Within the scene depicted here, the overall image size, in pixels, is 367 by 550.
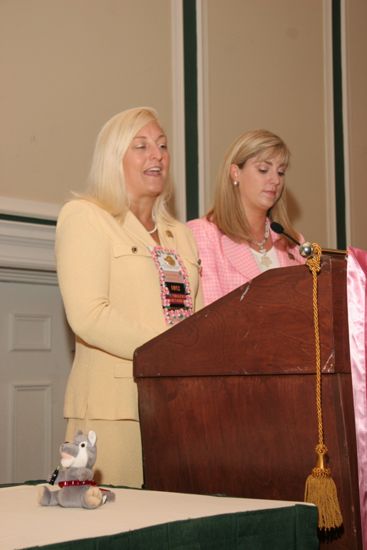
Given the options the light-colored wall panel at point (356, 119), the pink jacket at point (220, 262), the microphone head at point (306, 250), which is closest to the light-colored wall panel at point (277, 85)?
the light-colored wall panel at point (356, 119)

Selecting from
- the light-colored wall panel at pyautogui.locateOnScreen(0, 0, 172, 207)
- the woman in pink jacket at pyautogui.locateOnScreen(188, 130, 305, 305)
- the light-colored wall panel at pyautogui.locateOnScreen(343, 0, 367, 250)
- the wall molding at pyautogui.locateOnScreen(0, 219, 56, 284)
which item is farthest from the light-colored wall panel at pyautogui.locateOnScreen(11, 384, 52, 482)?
the light-colored wall panel at pyautogui.locateOnScreen(343, 0, 367, 250)

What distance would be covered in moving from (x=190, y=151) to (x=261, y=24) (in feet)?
3.04

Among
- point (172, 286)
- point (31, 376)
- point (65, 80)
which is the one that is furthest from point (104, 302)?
point (65, 80)

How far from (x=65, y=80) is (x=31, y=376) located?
1176 mm

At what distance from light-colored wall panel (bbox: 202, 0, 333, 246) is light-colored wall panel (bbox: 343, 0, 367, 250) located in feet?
0.65

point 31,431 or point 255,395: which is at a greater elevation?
point 255,395

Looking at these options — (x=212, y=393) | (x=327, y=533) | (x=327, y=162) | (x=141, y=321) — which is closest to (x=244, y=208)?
(x=141, y=321)

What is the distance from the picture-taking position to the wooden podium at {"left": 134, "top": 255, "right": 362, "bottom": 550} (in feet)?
5.71

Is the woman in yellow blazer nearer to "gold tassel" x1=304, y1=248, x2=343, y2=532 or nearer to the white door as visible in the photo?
"gold tassel" x1=304, y1=248, x2=343, y2=532

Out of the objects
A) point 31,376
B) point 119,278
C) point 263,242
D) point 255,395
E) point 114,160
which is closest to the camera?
point 255,395

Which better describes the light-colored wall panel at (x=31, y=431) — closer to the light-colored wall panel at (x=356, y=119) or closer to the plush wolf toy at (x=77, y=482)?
the plush wolf toy at (x=77, y=482)

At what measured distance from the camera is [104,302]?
228 cm

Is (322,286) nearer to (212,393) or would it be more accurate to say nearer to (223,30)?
(212,393)

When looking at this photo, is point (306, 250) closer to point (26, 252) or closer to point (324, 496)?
point (324, 496)
